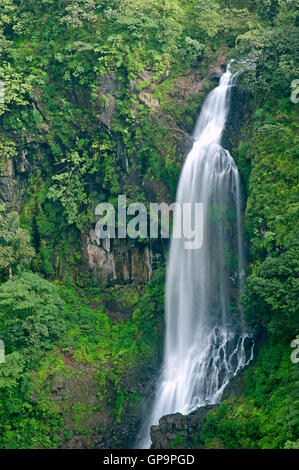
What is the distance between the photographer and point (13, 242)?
24.8m

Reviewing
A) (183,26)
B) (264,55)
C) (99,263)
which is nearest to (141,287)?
(99,263)

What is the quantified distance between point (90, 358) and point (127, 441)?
3.35 m

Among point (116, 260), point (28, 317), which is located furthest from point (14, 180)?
point (28, 317)

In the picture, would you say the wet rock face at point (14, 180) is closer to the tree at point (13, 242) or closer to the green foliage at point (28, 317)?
the tree at point (13, 242)

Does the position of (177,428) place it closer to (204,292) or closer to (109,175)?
(204,292)

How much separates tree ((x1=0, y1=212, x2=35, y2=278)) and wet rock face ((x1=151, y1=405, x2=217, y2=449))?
8458mm

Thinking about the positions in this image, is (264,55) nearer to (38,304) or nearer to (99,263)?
(99,263)

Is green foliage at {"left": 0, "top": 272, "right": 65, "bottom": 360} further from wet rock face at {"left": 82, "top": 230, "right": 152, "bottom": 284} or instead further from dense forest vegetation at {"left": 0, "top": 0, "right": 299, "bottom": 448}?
wet rock face at {"left": 82, "top": 230, "right": 152, "bottom": 284}

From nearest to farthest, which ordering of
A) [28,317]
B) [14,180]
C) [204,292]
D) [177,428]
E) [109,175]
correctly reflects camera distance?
[177,428] < [28,317] < [204,292] < [109,175] < [14,180]

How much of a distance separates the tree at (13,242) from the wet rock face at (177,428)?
846 centimetres

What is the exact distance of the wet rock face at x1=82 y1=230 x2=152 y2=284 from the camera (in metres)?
26.4

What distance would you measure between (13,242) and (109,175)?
482 centimetres

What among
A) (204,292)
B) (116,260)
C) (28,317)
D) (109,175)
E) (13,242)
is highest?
(109,175)

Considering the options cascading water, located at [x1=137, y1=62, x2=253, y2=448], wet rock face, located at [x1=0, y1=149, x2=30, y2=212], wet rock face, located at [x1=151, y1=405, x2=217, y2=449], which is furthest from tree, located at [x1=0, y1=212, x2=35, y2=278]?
wet rock face, located at [x1=151, y1=405, x2=217, y2=449]
